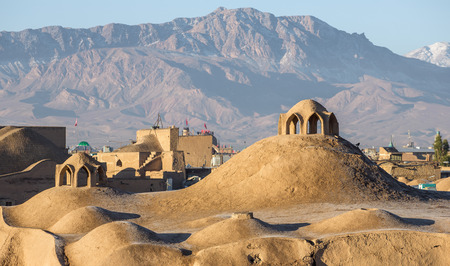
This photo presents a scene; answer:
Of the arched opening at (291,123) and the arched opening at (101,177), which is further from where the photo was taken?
the arched opening at (101,177)

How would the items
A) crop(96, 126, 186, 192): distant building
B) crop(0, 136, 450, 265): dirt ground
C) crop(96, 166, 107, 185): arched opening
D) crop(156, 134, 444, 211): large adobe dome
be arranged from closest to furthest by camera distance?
crop(0, 136, 450, 265): dirt ground → crop(156, 134, 444, 211): large adobe dome → crop(96, 166, 107, 185): arched opening → crop(96, 126, 186, 192): distant building

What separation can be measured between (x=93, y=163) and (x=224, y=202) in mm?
8022

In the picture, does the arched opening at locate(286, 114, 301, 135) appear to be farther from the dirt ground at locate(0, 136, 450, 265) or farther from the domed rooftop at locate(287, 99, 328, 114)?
the dirt ground at locate(0, 136, 450, 265)

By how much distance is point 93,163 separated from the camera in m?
42.3

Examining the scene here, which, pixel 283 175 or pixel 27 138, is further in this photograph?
pixel 27 138

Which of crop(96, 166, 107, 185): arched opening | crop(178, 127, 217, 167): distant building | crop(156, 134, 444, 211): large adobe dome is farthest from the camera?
crop(178, 127, 217, 167): distant building

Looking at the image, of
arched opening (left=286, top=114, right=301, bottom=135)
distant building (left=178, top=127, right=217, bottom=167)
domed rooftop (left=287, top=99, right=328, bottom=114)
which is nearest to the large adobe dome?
arched opening (left=286, top=114, right=301, bottom=135)

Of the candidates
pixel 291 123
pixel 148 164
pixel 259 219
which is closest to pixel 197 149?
pixel 148 164

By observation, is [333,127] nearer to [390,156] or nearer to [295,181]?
[295,181]

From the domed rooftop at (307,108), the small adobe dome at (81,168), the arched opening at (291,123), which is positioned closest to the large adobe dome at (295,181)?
the arched opening at (291,123)

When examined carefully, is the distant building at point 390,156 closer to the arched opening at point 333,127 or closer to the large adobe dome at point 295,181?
the arched opening at point 333,127

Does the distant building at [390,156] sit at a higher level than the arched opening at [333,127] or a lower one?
lower

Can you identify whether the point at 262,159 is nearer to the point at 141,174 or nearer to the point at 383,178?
the point at 383,178

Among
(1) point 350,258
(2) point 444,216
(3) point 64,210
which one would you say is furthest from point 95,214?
(2) point 444,216
